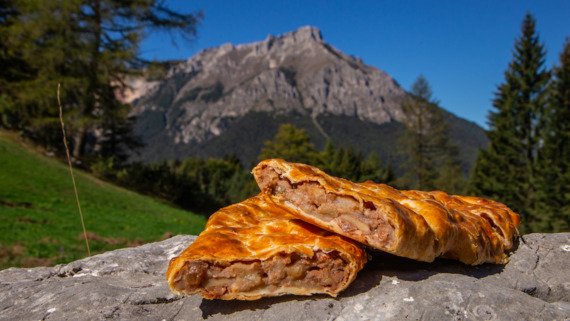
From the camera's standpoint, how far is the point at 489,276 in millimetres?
3238

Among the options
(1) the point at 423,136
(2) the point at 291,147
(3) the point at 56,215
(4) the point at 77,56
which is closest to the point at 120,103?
(4) the point at 77,56

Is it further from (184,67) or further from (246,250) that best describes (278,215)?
(184,67)

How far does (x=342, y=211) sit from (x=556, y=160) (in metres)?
35.1

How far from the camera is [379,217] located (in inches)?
104

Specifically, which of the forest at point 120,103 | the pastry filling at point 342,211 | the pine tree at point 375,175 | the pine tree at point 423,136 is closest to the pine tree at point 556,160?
the forest at point 120,103

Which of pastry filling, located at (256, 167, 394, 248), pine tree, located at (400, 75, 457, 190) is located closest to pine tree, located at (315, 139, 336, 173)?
pine tree, located at (400, 75, 457, 190)

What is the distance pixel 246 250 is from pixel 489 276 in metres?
2.25

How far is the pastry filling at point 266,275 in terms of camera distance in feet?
8.28

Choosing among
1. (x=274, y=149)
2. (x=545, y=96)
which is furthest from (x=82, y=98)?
(x=545, y=96)

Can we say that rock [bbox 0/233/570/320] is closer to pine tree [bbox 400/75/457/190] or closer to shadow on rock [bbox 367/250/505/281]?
shadow on rock [bbox 367/250/505/281]

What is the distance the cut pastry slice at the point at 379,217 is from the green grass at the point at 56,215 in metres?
8.47

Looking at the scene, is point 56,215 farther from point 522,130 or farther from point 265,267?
point 522,130

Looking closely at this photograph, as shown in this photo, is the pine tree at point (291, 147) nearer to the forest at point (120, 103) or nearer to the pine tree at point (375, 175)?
the pine tree at point (375, 175)

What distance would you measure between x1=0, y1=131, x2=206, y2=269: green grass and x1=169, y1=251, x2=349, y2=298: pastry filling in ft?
27.0
